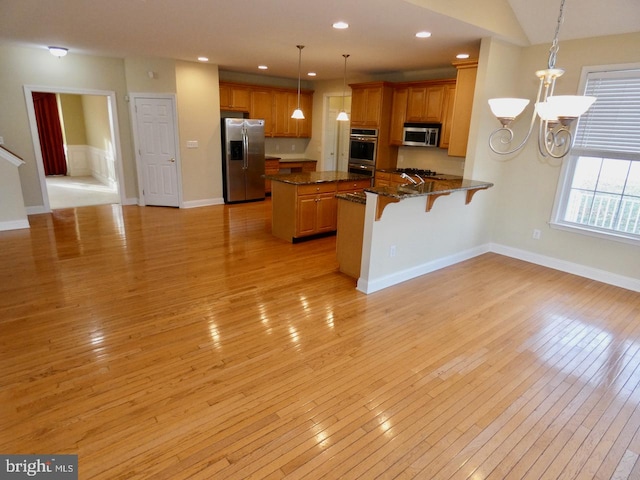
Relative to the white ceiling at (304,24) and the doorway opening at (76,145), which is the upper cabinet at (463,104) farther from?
the doorway opening at (76,145)

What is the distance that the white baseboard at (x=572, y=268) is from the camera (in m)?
4.07

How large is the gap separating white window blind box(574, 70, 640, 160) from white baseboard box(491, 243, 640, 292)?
4.26 feet

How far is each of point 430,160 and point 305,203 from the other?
9.57 ft

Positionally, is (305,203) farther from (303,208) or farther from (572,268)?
(572,268)

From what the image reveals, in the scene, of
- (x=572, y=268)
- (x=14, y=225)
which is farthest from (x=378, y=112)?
(x=14, y=225)

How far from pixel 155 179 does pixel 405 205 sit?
519 cm

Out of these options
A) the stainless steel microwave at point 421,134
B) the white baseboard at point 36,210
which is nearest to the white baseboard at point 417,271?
the stainless steel microwave at point 421,134

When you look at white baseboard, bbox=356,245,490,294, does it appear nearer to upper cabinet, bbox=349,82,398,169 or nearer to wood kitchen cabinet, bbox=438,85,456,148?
wood kitchen cabinet, bbox=438,85,456,148

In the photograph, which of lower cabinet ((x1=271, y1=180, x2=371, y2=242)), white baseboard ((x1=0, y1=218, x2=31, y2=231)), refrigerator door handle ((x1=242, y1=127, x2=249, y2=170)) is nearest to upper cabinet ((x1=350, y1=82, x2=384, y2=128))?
lower cabinet ((x1=271, y1=180, x2=371, y2=242))

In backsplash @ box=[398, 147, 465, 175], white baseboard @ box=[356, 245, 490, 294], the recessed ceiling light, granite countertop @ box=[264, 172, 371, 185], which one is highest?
the recessed ceiling light

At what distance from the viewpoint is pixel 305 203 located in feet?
16.8

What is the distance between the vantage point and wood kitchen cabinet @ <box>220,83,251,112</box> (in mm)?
7426

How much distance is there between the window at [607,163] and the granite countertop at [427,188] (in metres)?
1.03

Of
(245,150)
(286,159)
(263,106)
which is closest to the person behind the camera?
(245,150)
